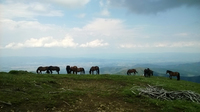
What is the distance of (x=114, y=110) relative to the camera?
36.2 ft

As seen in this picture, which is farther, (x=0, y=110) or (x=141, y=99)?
(x=141, y=99)

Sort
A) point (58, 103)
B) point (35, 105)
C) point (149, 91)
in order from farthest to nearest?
point (149, 91) → point (58, 103) → point (35, 105)

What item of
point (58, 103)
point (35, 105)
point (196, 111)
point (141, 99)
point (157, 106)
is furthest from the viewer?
point (141, 99)

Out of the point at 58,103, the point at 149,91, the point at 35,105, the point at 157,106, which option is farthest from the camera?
the point at 149,91

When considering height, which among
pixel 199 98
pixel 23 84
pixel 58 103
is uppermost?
pixel 23 84

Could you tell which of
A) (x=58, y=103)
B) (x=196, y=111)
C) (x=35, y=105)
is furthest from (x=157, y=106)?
(x=35, y=105)

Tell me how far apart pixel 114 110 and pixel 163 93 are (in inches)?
277

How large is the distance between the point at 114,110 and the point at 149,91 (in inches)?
235

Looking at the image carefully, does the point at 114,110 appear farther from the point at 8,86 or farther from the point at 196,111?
the point at 8,86

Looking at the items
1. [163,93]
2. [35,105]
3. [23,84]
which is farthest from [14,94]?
[163,93]

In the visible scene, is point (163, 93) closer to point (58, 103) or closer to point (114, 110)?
point (114, 110)

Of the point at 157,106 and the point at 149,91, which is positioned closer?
the point at 157,106

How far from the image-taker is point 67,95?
12.7 metres

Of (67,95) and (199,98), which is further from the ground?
(67,95)
